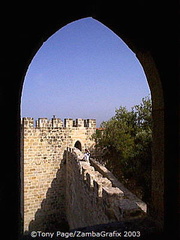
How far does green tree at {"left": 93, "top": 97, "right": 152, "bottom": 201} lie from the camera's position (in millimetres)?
9820

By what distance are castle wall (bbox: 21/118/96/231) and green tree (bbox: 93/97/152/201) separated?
252 centimetres

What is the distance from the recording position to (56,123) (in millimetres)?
→ 11648

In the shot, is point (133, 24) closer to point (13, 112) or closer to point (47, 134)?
point (13, 112)

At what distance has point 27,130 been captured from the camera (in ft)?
35.4

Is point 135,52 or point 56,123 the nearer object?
point 135,52

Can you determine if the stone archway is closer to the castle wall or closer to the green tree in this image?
the green tree

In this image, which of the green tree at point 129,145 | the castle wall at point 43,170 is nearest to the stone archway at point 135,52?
the green tree at point 129,145

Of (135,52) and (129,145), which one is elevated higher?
(135,52)

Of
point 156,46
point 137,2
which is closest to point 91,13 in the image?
point 137,2

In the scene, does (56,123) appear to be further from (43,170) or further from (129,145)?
(129,145)

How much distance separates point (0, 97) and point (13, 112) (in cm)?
14

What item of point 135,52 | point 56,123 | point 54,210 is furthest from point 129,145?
point 135,52

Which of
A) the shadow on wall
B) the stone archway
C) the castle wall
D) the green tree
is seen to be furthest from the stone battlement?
the stone archway

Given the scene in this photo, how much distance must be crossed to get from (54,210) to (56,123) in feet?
15.4
